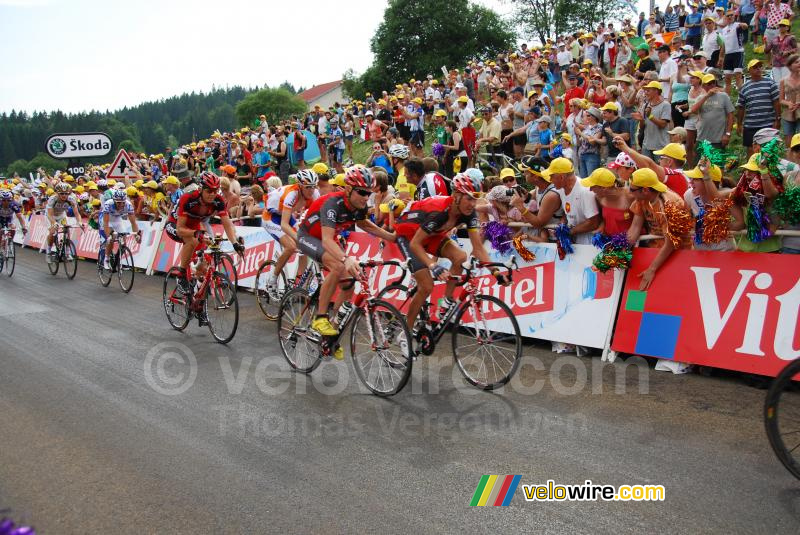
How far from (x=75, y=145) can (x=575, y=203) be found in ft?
67.2

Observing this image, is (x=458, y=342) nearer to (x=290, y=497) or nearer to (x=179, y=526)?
(x=290, y=497)

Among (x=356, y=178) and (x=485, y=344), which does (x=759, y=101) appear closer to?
(x=485, y=344)

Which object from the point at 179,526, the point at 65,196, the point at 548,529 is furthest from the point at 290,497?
the point at 65,196

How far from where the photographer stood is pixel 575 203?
7609 millimetres

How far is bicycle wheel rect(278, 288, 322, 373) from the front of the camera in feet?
23.3

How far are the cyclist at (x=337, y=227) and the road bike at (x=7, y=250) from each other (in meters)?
13.5

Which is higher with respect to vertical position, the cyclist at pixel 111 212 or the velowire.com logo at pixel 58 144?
the velowire.com logo at pixel 58 144

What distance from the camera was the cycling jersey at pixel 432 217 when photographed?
20.7 feet

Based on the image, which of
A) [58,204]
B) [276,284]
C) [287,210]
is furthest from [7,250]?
[287,210]

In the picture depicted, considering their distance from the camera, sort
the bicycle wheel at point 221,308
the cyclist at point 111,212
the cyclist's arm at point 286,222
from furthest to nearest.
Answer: the cyclist at point 111,212
the bicycle wheel at point 221,308
the cyclist's arm at point 286,222

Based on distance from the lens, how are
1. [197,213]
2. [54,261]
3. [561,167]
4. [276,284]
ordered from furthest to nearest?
[54,261]
[276,284]
[197,213]
[561,167]

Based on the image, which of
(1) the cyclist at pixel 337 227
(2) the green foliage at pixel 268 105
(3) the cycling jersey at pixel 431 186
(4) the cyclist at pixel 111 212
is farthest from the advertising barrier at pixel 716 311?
(2) the green foliage at pixel 268 105

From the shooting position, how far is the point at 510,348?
633 centimetres

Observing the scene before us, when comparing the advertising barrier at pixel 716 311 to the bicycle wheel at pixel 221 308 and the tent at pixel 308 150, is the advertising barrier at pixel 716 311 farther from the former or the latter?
the tent at pixel 308 150
